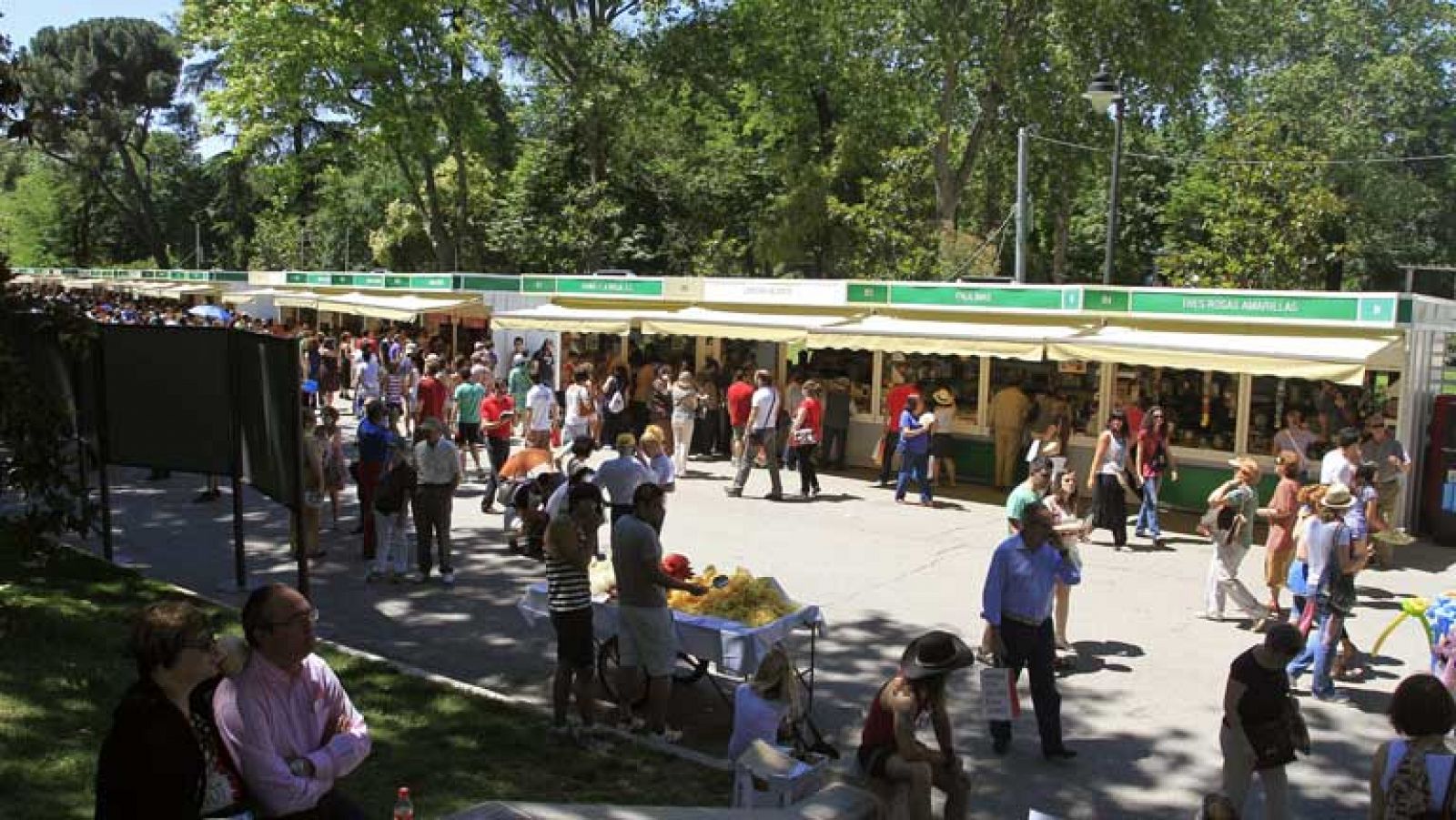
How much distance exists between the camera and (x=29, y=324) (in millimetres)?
10359

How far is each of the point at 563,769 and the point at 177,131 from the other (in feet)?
239

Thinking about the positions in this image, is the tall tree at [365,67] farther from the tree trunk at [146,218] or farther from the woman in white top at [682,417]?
the tree trunk at [146,218]

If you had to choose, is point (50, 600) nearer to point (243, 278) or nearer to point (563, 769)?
point (563, 769)

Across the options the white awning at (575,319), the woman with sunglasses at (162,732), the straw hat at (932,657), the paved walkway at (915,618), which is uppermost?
the white awning at (575,319)

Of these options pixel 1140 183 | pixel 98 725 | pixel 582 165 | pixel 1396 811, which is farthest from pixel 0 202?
pixel 1396 811

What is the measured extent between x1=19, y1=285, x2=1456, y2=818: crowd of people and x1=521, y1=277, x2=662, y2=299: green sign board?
142 inches

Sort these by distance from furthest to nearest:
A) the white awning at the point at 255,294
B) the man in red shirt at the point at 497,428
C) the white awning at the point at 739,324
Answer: the white awning at the point at 255,294
the white awning at the point at 739,324
the man in red shirt at the point at 497,428

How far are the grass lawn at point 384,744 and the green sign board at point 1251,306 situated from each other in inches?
410

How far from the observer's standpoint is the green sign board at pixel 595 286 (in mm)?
21641

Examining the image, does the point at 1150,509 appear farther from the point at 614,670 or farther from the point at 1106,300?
the point at 614,670

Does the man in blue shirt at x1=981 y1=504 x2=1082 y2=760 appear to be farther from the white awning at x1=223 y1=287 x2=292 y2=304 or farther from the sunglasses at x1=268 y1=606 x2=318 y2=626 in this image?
the white awning at x1=223 y1=287 x2=292 y2=304

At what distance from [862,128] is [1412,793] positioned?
34.8 metres

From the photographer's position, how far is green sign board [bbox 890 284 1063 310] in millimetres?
16156

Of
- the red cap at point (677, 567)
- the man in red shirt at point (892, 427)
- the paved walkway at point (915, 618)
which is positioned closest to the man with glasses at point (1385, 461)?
the paved walkway at point (915, 618)
